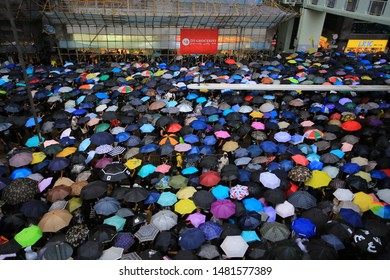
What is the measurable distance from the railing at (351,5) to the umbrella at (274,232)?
1732 cm

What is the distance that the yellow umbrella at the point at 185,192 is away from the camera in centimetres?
924

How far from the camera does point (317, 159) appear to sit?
1095 centimetres

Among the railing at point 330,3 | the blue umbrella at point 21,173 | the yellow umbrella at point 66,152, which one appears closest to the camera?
the blue umbrella at point 21,173

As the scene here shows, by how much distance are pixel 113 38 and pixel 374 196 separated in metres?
21.4

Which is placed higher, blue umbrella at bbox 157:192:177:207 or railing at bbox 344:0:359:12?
railing at bbox 344:0:359:12

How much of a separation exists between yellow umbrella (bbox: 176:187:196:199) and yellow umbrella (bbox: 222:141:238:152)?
2.91m

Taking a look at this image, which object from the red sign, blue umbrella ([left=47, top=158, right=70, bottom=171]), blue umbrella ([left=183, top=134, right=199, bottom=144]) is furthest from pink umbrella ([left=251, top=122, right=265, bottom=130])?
the red sign

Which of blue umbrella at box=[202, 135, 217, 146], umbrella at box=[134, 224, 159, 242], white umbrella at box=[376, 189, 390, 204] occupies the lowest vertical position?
umbrella at box=[134, 224, 159, 242]

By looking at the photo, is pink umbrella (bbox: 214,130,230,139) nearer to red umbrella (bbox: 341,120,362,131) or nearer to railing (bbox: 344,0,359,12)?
red umbrella (bbox: 341,120,362,131)

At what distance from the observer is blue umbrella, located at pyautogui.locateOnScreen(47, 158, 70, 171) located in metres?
10.3

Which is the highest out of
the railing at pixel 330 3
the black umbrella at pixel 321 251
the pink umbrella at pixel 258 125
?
the railing at pixel 330 3

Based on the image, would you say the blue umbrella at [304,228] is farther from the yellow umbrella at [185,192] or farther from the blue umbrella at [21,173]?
the blue umbrella at [21,173]

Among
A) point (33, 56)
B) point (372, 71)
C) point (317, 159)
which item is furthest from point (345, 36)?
point (33, 56)

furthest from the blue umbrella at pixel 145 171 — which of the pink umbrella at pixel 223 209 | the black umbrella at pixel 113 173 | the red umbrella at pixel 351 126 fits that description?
the red umbrella at pixel 351 126
